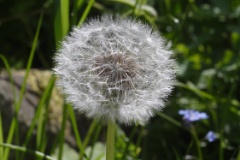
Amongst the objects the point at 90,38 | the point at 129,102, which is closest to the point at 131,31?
the point at 90,38


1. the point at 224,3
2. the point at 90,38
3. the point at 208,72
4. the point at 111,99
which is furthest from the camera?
the point at 208,72

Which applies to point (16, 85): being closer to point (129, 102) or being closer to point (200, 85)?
point (200, 85)

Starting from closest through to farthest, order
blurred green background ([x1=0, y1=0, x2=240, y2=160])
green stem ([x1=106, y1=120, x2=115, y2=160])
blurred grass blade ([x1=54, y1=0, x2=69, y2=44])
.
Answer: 1. green stem ([x1=106, y1=120, x2=115, y2=160])
2. blurred grass blade ([x1=54, y1=0, x2=69, y2=44])
3. blurred green background ([x1=0, y1=0, x2=240, y2=160])

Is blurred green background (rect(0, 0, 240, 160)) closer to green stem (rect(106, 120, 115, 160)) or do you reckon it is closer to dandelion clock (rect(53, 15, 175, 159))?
dandelion clock (rect(53, 15, 175, 159))

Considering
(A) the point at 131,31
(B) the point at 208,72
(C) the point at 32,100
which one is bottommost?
(C) the point at 32,100

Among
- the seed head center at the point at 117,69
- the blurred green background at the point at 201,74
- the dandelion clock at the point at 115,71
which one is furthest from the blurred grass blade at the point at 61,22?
the blurred green background at the point at 201,74

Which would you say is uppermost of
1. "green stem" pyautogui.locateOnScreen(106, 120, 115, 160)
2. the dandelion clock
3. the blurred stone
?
the dandelion clock

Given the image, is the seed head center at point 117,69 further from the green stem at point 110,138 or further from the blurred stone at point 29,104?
the blurred stone at point 29,104

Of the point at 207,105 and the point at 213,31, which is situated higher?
the point at 213,31

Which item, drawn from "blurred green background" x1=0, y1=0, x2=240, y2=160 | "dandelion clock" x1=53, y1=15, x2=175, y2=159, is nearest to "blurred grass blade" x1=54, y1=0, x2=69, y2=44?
"dandelion clock" x1=53, y1=15, x2=175, y2=159
